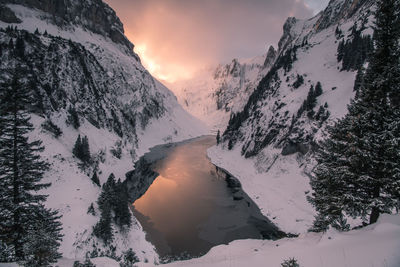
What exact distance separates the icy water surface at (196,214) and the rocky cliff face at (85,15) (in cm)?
9362

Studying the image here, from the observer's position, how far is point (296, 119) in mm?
51031

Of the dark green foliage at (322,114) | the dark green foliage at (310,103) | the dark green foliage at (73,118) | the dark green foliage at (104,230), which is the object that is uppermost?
the dark green foliage at (73,118)

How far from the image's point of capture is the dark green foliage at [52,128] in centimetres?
4288

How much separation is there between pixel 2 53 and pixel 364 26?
10619cm

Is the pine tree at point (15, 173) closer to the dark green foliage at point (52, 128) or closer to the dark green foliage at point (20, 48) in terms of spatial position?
the dark green foliage at point (52, 128)

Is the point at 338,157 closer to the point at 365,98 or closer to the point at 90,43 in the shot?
the point at 365,98

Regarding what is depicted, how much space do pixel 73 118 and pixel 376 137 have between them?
199 ft

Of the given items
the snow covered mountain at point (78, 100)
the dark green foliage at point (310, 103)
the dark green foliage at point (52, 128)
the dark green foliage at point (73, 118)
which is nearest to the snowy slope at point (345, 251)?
the snow covered mountain at point (78, 100)

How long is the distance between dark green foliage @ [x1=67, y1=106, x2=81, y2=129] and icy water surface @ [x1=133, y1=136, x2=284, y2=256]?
2639 centimetres

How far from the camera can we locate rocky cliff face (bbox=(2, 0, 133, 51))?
86.6 meters

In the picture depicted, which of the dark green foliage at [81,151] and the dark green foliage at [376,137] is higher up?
the dark green foliage at [81,151]

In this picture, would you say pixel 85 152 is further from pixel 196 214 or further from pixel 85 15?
pixel 85 15

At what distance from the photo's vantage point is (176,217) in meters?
34.0

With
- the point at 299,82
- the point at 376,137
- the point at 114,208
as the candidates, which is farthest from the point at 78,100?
the point at 299,82
